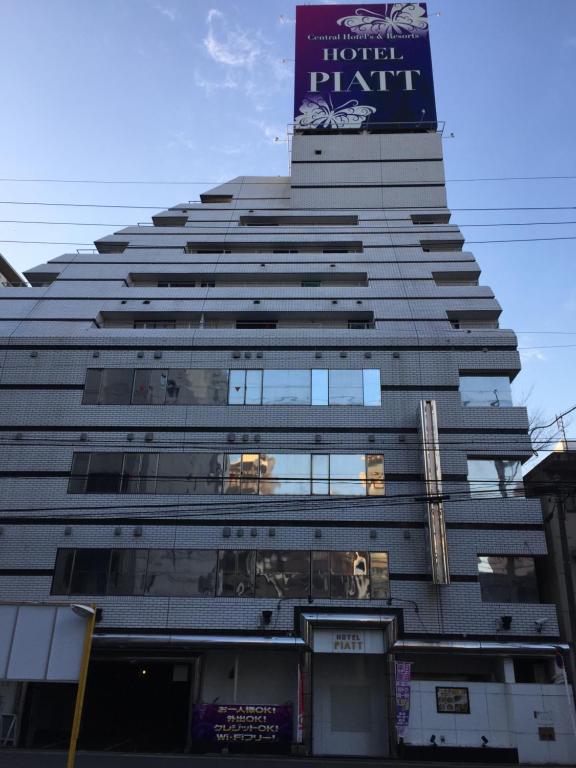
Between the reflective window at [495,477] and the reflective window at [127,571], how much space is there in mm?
13131

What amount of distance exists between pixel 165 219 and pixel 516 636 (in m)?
30.3

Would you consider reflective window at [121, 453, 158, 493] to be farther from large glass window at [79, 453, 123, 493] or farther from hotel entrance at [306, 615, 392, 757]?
hotel entrance at [306, 615, 392, 757]

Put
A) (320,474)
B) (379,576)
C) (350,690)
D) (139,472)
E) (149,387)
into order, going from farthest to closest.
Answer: (149,387)
(139,472)
(320,474)
(379,576)
(350,690)

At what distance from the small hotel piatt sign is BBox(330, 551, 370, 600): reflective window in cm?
126

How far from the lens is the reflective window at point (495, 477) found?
24016mm

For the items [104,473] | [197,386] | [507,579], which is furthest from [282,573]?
[197,386]

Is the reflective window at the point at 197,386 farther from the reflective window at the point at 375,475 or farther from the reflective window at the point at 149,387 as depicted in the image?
the reflective window at the point at 375,475

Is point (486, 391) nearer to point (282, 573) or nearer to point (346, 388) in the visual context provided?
point (346, 388)

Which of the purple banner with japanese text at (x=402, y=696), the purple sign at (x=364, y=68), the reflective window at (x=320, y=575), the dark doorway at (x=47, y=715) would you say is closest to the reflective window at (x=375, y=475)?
the reflective window at (x=320, y=575)

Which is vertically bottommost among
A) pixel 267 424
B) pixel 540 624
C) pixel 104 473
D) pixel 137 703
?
pixel 137 703

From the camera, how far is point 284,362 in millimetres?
26859

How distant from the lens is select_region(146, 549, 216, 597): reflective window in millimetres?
23109

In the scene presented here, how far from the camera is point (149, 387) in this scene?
26578 millimetres

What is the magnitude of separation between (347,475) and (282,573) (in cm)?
459
